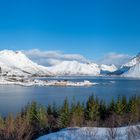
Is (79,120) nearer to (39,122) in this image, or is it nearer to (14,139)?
(39,122)

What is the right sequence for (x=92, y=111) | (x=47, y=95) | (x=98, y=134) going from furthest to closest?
(x=47, y=95) → (x=92, y=111) → (x=98, y=134)

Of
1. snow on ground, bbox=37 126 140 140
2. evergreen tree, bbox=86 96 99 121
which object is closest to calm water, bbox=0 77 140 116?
evergreen tree, bbox=86 96 99 121

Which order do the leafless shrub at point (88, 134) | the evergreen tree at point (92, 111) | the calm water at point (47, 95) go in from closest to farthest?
the leafless shrub at point (88, 134)
the evergreen tree at point (92, 111)
the calm water at point (47, 95)

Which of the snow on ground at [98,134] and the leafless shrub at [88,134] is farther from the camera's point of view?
the leafless shrub at [88,134]

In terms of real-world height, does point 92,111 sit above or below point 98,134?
below

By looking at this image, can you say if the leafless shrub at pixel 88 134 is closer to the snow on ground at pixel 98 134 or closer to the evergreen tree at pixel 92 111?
the snow on ground at pixel 98 134

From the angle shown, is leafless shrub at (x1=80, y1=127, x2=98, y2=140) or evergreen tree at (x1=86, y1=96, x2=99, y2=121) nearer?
leafless shrub at (x1=80, y1=127, x2=98, y2=140)

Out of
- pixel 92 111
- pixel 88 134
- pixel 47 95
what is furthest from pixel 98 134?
pixel 47 95

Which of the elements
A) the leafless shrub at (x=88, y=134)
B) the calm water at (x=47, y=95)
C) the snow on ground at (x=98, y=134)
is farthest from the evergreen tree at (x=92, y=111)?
the leafless shrub at (x=88, y=134)

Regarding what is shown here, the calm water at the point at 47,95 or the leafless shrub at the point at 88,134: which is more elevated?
the leafless shrub at the point at 88,134

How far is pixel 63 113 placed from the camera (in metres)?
24.4

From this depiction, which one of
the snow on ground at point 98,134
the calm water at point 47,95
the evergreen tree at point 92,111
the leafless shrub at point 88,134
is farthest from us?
the calm water at point 47,95

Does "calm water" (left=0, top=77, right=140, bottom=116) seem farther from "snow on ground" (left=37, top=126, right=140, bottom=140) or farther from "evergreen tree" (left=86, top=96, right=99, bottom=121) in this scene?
"snow on ground" (left=37, top=126, right=140, bottom=140)

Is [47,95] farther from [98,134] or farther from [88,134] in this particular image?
[88,134]
